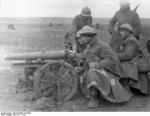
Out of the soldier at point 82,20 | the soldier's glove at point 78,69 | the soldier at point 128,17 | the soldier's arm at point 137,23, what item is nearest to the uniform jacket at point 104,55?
the soldier's glove at point 78,69

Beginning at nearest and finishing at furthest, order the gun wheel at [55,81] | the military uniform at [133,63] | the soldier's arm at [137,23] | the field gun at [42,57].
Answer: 1. the gun wheel at [55,81]
2. the military uniform at [133,63]
3. the field gun at [42,57]
4. the soldier's arm at [137,23]

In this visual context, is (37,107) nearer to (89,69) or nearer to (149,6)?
(89,69)

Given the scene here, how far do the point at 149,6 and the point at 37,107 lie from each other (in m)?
3.89

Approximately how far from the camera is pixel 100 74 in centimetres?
688

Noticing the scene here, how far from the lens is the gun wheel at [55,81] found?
7.35 m

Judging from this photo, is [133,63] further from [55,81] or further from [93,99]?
[55,81]

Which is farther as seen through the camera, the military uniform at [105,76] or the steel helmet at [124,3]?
the steel helmet at [124,3]

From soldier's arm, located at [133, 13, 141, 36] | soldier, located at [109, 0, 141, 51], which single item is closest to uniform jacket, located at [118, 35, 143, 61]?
soldier, located at [109, 0, 141, 51]

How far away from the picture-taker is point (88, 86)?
6.82 metres

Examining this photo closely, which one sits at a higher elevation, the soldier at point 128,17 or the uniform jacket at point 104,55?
the soldier at point 128,17

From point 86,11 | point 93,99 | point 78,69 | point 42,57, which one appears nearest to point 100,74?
point 93,99

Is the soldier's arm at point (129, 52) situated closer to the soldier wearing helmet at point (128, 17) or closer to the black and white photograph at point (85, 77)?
the black and white photograph at point (85, 77)

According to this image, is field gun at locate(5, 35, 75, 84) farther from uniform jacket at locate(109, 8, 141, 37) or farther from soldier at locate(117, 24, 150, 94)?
uniform jacket at locate(109, 8, 141, 37)

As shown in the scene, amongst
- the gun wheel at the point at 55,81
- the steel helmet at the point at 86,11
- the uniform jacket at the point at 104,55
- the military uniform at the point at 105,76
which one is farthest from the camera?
the steel helmet at the point at 86,11
